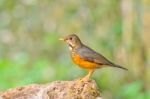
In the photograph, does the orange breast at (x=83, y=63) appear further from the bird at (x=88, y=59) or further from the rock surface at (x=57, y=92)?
the rock surface at (x=57, y=92)

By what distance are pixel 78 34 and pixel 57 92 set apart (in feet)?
20.8

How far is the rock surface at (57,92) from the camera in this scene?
22.7 feet

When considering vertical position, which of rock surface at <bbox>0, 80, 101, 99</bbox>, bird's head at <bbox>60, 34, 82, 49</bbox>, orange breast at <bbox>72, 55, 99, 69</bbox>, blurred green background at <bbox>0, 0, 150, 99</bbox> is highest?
blurred green background at <bbox>0, 0, 150, 99</bbox>

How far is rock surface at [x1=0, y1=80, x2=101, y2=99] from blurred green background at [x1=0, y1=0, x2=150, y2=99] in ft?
10.9

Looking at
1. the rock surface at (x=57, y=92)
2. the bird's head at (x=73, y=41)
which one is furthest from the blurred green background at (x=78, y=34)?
the rock surface at (x=57, y=92)

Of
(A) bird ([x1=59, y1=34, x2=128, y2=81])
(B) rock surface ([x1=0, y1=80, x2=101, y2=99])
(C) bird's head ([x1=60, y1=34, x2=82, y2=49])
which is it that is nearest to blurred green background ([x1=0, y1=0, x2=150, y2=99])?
(C) bird's head ([x1=60, y1=34, x2=82, y2=49])

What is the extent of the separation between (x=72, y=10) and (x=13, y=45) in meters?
1.69

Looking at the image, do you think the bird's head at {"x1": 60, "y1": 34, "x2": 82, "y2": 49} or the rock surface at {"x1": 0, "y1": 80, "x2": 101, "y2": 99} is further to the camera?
the bird's head at {"x1": 60, "y1": 34, "x2": 82, "y2": 49}

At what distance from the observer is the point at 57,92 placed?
693cm

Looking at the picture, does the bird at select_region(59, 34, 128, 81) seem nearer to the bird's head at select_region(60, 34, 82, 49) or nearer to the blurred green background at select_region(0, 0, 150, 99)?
the bird's head at select_region(60, 34, 82, 49)

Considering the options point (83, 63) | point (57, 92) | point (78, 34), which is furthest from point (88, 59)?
point (78, 34)

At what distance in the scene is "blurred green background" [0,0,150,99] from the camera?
Answer: 11.7 m

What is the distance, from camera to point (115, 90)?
39.9 feet

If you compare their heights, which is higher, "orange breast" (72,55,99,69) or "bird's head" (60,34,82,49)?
"bird's head" (60,34,82,49)
